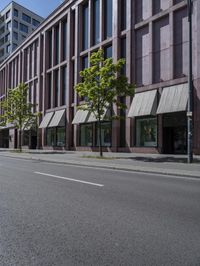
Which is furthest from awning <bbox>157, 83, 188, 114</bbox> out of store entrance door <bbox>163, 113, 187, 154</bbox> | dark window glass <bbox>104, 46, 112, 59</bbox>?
dark window glass <bbox>104, 46, 112, 59</bbox>

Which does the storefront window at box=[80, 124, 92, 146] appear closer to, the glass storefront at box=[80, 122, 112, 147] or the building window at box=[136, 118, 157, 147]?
the glass storefront at box=[80, 122, 112, 147]

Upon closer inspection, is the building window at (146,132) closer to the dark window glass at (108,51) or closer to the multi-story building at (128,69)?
the multi-story building at (128,69)

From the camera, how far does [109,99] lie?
80.8 ft

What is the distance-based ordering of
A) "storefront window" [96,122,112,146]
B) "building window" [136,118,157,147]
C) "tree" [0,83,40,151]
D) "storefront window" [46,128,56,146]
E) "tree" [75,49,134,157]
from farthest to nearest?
"storefront window" [46,128,56,146] → "tree" [0,83,40,151] → "storefront window" [96,122,112,146] → "building window" [136,118,157,147] → "tree" [75,49,134,157]

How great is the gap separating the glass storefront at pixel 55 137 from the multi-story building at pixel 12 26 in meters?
54.0

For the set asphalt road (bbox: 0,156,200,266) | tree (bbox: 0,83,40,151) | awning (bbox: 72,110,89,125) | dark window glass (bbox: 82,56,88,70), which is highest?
dark window glass (bbox: 82,56,88,70)

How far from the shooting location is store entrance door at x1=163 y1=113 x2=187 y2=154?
26.4 metres

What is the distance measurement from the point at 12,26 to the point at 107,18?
65.5m

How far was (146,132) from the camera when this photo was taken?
29438mm

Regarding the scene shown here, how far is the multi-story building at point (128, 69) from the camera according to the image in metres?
26.5

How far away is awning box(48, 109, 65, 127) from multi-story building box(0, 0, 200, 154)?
12 centimetres

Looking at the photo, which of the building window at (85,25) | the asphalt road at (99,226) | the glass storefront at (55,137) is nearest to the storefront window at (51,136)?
the glass storefront at (55,137)

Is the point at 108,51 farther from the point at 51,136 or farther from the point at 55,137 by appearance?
the point at 51,136

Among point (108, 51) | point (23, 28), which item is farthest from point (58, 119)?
point (23, 28)
